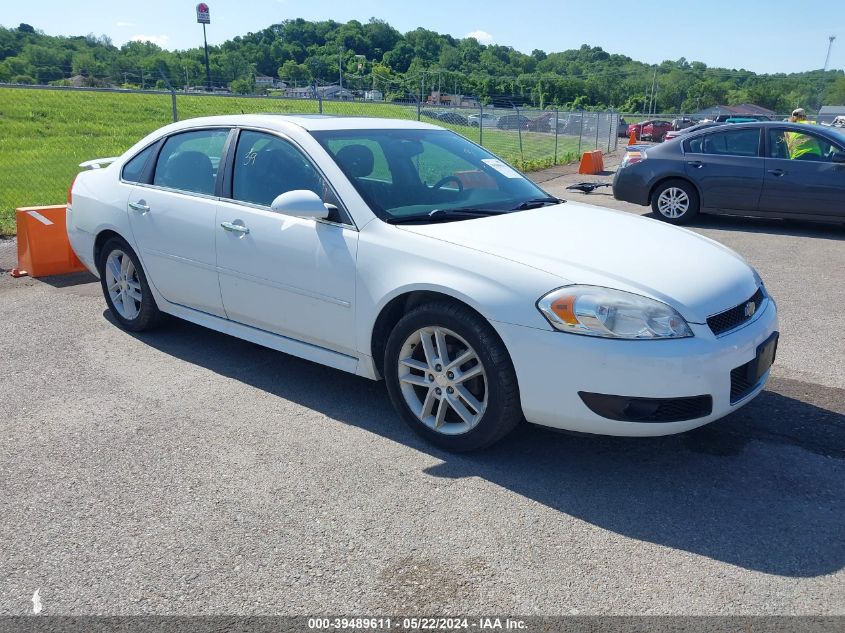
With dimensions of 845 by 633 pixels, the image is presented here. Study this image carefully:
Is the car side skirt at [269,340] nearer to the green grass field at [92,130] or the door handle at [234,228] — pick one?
the door handle at [234,228]

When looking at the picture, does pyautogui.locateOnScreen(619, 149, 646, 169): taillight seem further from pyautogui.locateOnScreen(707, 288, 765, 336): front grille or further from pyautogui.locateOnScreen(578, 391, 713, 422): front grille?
pyautogui.locateOnScreen(578, 391, 713, 422): front grille

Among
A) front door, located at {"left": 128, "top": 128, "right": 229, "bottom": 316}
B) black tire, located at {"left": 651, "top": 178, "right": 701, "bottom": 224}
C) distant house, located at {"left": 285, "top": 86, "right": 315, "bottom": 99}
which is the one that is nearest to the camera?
front door, located at {"left": 128, "top": 128, "right": 229, "bottom": 316}

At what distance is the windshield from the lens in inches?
158

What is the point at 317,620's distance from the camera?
247 cm

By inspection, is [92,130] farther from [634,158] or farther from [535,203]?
[535,203]

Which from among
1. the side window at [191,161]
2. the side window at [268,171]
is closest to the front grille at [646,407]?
the side window at [268,171]

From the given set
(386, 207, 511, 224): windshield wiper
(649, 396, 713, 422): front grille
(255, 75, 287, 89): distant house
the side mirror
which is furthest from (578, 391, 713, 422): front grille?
(255, 75, 287, 89): distant house

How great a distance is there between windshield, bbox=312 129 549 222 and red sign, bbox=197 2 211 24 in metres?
57.7

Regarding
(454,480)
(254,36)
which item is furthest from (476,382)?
(254,36)

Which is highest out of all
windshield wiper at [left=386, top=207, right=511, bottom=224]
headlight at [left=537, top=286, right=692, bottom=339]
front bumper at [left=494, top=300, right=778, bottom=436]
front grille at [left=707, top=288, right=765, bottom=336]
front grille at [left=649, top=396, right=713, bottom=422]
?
windshield wiper at [left=386, top=207, right=511, bottom=224]

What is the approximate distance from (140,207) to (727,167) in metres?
8.19

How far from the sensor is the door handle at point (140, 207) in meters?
4.96

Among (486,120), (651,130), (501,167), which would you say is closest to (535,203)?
(501,167)

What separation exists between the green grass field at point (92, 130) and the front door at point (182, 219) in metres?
7.20
